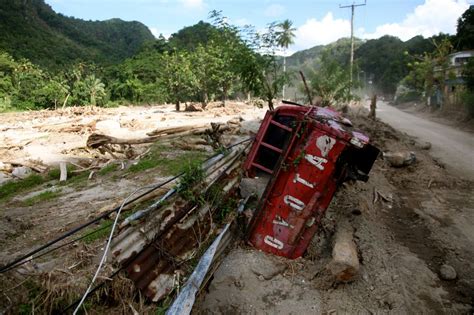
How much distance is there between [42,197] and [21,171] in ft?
11.4

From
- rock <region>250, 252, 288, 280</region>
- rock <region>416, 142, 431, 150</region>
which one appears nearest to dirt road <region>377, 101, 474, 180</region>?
rock <region>416, 142, 431, 150</region>

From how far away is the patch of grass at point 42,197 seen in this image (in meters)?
7.26

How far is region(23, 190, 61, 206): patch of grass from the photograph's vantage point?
7.26 meters

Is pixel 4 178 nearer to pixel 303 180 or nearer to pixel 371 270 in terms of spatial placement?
pixel 303 180

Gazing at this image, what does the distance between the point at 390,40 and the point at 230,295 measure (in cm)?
7443

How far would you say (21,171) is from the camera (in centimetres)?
1019

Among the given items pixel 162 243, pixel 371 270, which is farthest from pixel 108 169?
pixel 371 270

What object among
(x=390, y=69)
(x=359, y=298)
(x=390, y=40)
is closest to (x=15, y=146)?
(x=359, y=298)

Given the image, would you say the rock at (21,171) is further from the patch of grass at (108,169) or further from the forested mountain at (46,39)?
the forested mountain at (46,39)

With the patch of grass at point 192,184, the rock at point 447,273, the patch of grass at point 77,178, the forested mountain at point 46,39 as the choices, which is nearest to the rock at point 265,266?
the patch of grass at point 192,184

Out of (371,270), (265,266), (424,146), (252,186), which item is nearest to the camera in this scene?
(265,266)

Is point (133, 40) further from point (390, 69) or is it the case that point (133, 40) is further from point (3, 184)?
point (3, 184)

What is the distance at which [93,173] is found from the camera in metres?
8.91

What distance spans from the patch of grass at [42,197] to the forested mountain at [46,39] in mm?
40821
